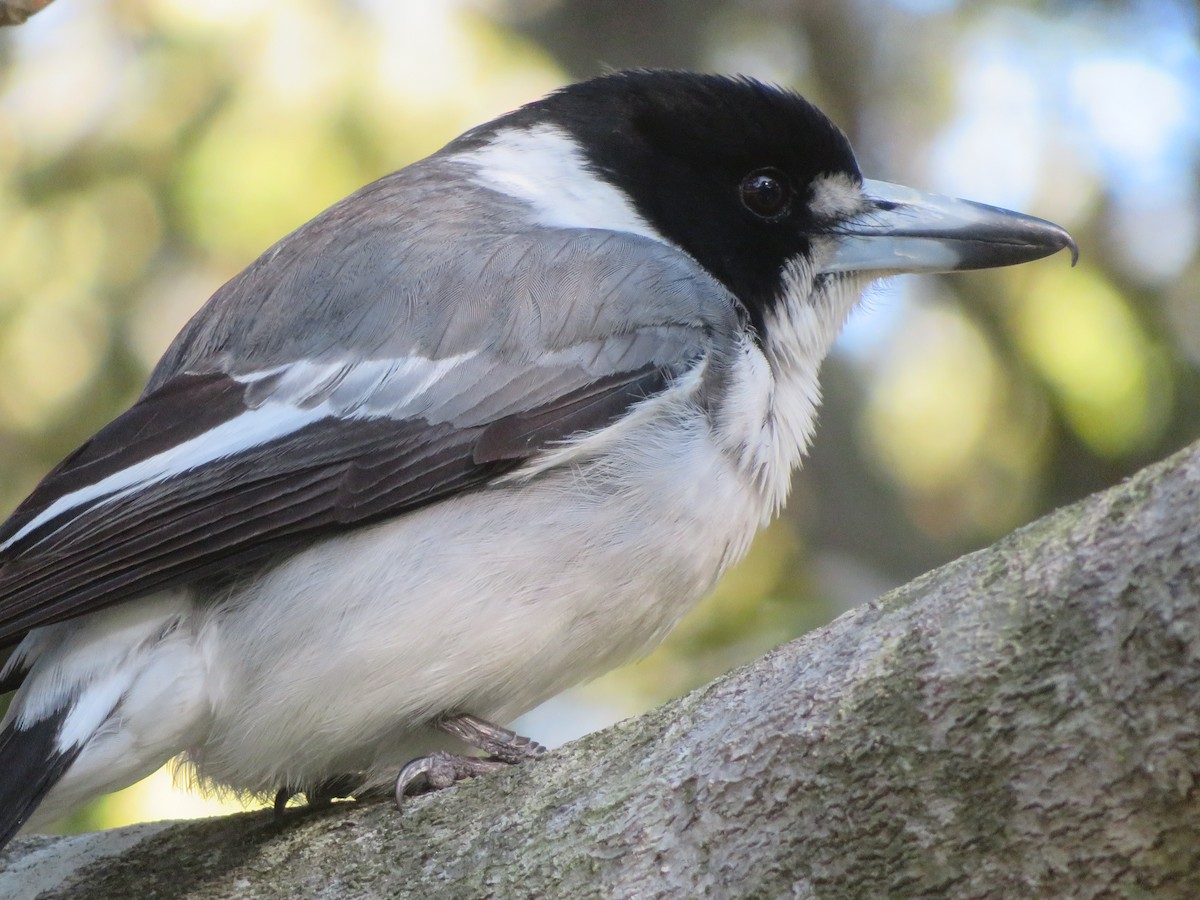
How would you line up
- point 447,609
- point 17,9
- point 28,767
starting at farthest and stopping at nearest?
point 17,9, point 447,609, point 28,767

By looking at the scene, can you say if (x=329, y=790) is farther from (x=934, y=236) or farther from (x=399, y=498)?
(x=934, y=236)

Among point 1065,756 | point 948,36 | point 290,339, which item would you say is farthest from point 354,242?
point 948,36

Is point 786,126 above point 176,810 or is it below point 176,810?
above

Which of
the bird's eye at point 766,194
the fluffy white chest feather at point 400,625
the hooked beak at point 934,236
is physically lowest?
the fluffy white chest feather at point 400,625

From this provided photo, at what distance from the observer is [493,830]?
1.78 m

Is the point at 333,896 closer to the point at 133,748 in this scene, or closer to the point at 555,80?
the point at 133,748

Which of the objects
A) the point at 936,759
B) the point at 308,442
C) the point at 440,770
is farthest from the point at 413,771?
the point at 936,759

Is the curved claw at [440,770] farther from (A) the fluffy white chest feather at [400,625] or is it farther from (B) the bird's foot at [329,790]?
(B) the bird's foot at [329,790]

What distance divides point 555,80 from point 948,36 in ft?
4.64

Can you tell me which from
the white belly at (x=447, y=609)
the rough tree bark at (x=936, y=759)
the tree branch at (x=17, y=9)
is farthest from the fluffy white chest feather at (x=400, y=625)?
the tree branch at (x=17, y=9)

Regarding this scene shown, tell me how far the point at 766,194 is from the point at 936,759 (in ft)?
5.14

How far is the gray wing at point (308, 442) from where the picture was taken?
6.63ft

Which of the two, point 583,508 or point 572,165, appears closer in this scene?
point 583,508

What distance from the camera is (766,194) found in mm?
2738
